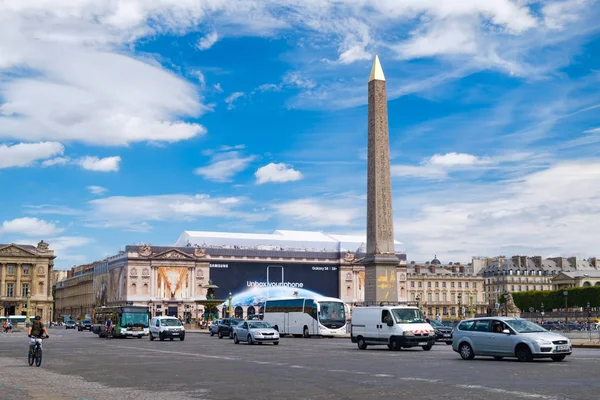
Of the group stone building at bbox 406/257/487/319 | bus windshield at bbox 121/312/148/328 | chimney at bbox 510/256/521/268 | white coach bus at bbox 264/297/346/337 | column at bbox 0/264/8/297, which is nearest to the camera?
white coach bus at bbox 264/297/346/337

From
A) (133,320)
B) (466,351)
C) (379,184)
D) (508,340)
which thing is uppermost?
(379,184)

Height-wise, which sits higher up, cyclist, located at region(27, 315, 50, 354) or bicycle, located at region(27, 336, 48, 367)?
cyclist, located at region(27, 315, 50, 354)

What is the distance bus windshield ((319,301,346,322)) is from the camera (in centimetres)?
5766

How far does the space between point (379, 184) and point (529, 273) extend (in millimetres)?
134555

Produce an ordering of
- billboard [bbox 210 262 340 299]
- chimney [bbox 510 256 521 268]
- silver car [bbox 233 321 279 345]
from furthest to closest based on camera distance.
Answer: chimney [bbox 510 256 521 268] → billboard [bbox 210 262 340 299] → silver car [bbox 233 321 279 345]

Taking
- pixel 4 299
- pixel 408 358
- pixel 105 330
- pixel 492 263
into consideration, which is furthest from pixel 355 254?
pixel 408 358

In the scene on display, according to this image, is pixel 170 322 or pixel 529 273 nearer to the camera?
pixel 170 322

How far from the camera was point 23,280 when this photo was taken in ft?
486

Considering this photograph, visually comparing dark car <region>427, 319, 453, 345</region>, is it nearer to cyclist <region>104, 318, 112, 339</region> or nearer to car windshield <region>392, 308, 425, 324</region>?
car windshield <region>392, 308, 425, 324</region>

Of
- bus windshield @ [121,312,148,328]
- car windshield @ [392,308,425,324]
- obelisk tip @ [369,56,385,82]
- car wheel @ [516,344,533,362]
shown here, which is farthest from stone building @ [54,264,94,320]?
car wheel @ [516,344,533,362]

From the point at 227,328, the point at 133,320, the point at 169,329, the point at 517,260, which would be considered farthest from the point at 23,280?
the point at 169,329

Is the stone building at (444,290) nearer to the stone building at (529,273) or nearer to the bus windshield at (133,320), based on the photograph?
the stone building at (529,273)

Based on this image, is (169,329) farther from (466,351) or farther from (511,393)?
(511,393)

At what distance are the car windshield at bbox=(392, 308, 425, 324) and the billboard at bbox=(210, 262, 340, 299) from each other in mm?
117008
